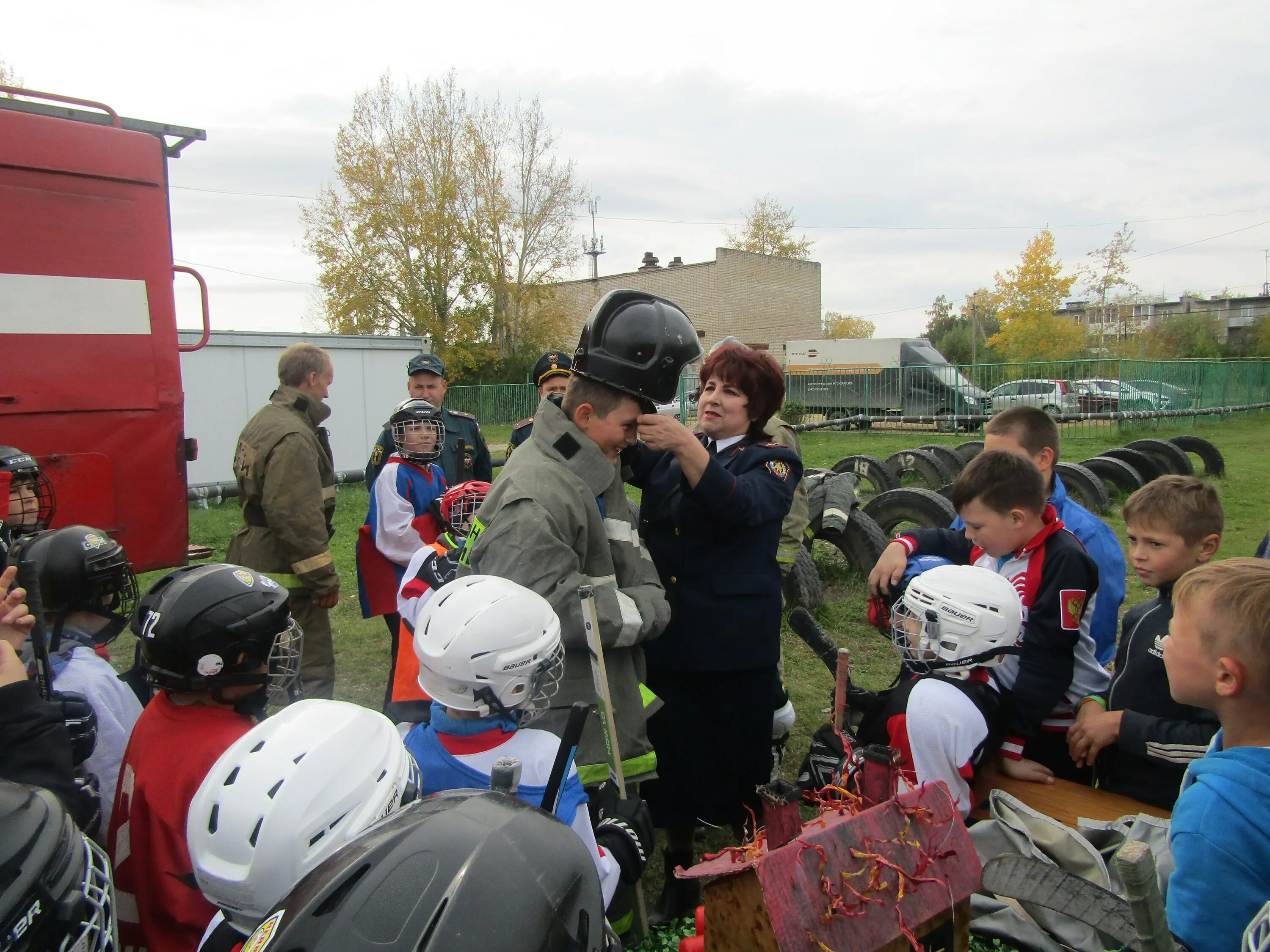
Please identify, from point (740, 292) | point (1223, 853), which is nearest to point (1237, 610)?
point (1223, 853)

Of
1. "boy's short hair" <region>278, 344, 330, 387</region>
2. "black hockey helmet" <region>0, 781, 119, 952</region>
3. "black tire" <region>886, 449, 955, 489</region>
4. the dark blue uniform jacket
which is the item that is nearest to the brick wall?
"black tire" <region>886, 449, 955, 489</region>

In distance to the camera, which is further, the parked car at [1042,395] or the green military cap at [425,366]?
the parked car at [1042,395]

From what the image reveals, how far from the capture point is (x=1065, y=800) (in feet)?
8.70

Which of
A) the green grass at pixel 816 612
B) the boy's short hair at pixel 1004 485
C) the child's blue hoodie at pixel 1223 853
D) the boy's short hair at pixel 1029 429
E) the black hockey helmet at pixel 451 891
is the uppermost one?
the boy's short hair at pixel 1029 429

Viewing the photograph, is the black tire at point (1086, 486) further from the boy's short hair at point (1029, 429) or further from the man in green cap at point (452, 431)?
the man in green cap at point (452, 431)

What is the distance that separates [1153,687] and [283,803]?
8.53ft

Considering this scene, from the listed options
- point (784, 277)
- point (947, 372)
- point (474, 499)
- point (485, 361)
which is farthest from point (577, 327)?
point (474, 499)

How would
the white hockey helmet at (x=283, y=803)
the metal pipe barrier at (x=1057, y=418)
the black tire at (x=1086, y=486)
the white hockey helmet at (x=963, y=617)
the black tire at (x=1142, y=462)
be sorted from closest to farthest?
1. the white hockey helmet at (x=283, y=803)
2. the white hockey helmet at (x=963, y=617)
3. the black tire at (x=1086, y=486)
4. the black tire at (x=1142, y=462)
5. the metal pipe barrier at (x=1057, y=418)

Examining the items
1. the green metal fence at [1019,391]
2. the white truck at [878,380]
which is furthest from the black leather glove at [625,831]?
the white truck at [878,380]

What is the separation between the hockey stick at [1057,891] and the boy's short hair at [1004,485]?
1371mm

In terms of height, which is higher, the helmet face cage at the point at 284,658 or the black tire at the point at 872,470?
the helmet face cage at the point at 284,658

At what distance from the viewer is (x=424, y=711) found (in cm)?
221

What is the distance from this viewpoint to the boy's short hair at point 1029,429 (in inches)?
146

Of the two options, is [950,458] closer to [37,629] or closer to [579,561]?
[579,561]
